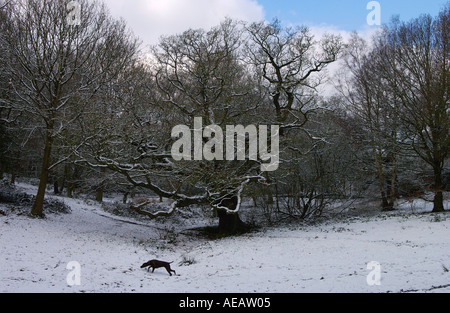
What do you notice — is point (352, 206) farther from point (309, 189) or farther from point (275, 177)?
point (275, 177)

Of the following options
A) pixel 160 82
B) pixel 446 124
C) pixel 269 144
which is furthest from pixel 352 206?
pixel 160 82

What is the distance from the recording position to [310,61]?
1780 centimetres

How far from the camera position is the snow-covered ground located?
281 inches
